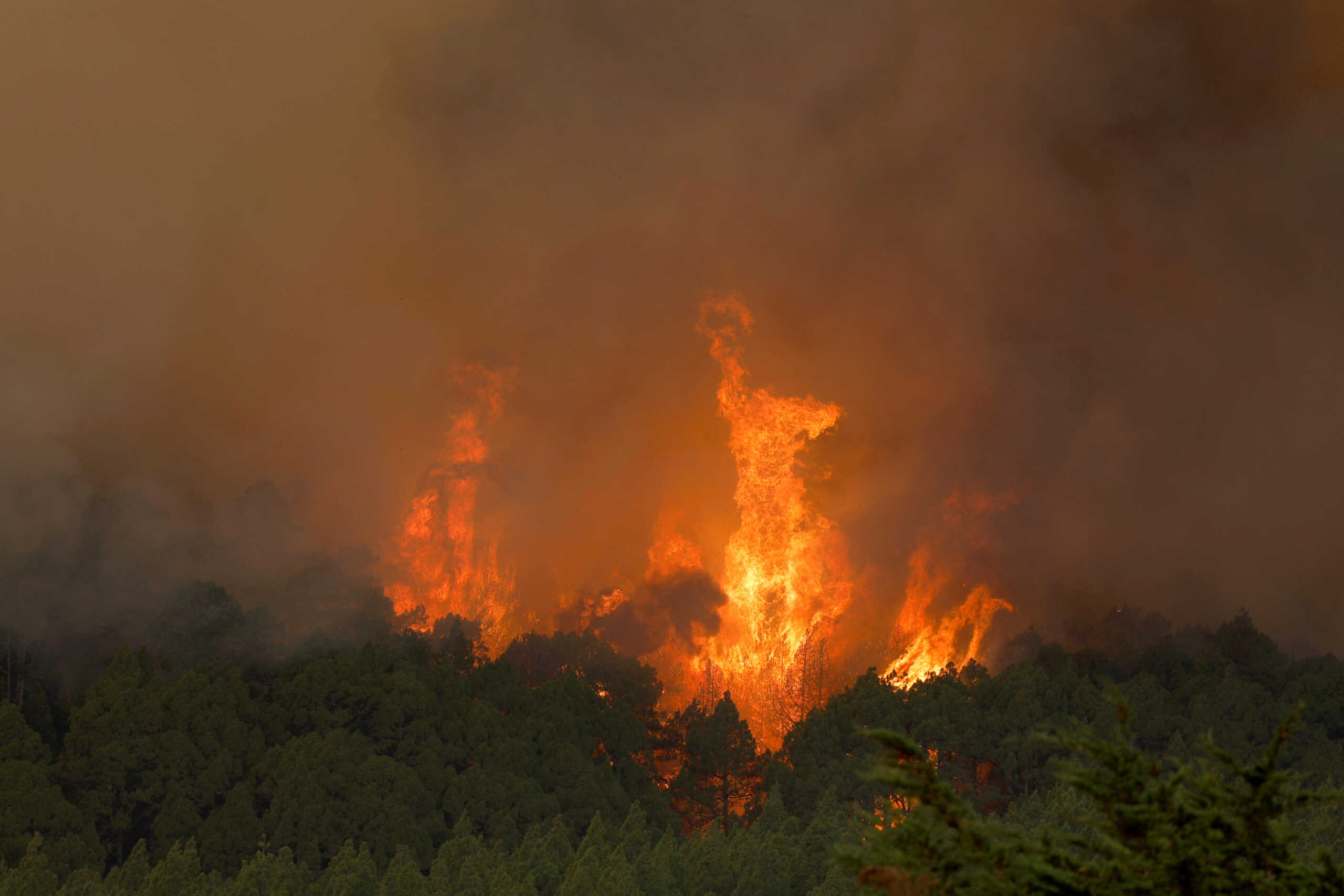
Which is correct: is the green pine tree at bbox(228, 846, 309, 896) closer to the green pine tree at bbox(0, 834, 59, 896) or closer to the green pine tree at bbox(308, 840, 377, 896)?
the green pine tree at bbox(308, 840, 377, 896)

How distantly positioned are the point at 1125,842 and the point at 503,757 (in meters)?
58.9

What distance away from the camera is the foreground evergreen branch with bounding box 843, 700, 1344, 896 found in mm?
15578

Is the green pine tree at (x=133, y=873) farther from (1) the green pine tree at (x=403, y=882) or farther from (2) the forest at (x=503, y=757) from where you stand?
(1) the green pine tree at (x=403, y=882)

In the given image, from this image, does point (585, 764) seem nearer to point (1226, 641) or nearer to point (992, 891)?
point (1226, 641)

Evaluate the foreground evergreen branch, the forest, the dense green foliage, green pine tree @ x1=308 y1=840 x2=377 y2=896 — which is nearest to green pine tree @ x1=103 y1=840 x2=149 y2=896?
the forest

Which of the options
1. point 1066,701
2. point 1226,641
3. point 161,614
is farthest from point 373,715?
point 1226,641

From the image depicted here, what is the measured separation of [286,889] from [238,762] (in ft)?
51.1

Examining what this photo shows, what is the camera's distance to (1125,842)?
16266mm

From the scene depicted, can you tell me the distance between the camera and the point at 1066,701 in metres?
84.2

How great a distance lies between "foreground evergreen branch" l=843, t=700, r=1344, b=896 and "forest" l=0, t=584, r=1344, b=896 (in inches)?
939

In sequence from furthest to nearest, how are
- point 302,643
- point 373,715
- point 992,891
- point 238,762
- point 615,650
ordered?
point 615,650 < point 302,643 < point 373,715 < point 238,762 < point 992,891

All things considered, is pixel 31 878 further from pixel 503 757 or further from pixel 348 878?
pixel 503 757

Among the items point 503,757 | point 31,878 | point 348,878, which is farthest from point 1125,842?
point 503,757

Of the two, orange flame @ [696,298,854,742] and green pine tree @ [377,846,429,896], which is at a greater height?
orange flame @ [696,298,854,742]
